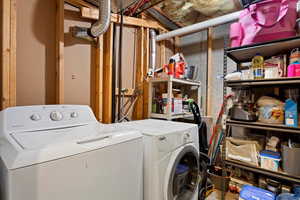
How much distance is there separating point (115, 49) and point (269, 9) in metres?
1.54

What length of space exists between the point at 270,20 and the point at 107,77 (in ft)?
5.43

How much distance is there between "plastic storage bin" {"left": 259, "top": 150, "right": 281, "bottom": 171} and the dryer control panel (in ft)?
5.12

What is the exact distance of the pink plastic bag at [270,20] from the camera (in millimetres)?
1265

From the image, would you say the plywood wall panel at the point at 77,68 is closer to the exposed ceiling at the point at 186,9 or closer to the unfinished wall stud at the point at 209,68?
the exposed ceiling at the point at 186,9

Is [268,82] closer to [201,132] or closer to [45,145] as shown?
[201,132]

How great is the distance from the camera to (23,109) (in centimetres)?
98

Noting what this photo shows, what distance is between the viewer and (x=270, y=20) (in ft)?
4.29

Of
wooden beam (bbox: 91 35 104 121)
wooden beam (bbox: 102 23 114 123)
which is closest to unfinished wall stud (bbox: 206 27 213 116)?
wooden beam (bbox: 102 23 114 123)

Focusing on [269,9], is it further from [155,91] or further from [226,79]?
[155,91]

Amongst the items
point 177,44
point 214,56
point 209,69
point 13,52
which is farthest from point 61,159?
point 177,44

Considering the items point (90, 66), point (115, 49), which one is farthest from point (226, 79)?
point (90, 66)

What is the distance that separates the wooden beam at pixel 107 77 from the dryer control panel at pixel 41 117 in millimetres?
619

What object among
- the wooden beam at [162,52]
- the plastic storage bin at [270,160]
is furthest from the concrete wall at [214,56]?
the plastic storage bin at [270,160]

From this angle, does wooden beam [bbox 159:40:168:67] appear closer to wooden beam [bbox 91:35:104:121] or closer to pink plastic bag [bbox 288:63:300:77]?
wooden beam [bbox 91:35:104:121]
